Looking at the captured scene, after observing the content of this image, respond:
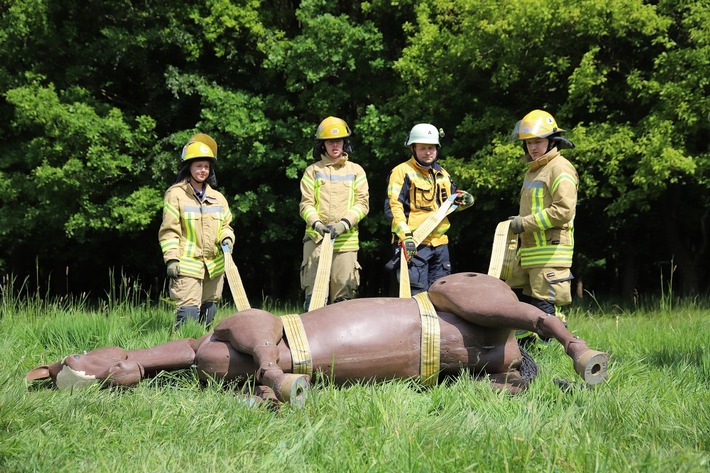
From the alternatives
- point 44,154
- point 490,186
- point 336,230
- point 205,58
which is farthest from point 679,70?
point 44,154

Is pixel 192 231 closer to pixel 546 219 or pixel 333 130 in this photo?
pixel 333 130

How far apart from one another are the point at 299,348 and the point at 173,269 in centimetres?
257

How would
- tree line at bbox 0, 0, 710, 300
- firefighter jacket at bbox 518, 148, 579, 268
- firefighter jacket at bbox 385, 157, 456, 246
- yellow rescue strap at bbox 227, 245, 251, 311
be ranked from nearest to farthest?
yellow rescue strap at bbox 227, 245, 251, 311
firefighter jacket at bbox 518, 148, 579, 268
firefighter jacket at bbox 385, 157, 456, 246
tree line at bbox 0, 0, 710, 300

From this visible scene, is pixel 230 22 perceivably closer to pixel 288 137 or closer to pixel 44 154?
pixel 288 137

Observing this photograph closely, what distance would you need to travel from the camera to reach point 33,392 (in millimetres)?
3787

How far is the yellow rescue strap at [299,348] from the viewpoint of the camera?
3.95 meters

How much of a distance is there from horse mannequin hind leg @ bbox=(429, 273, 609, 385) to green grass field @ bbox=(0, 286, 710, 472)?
0.20 m

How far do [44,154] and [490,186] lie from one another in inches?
349

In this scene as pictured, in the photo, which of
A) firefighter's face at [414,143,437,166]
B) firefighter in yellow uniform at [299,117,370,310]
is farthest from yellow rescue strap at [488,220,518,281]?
firefighter in yellow uniform at [299,117,370,310]

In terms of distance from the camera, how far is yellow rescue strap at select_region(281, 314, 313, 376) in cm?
395

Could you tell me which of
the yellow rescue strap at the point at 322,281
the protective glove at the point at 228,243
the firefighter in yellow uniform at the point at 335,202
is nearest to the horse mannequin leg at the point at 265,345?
the yellow rescue strap at the point at 322,281

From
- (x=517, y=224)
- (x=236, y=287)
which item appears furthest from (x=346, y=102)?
(x=236, y=287)

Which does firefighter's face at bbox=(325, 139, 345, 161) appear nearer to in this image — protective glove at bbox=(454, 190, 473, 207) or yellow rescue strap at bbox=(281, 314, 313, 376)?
protective glove at bbox=(454, 190, 473, 207)

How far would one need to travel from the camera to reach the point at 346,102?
590 inches
